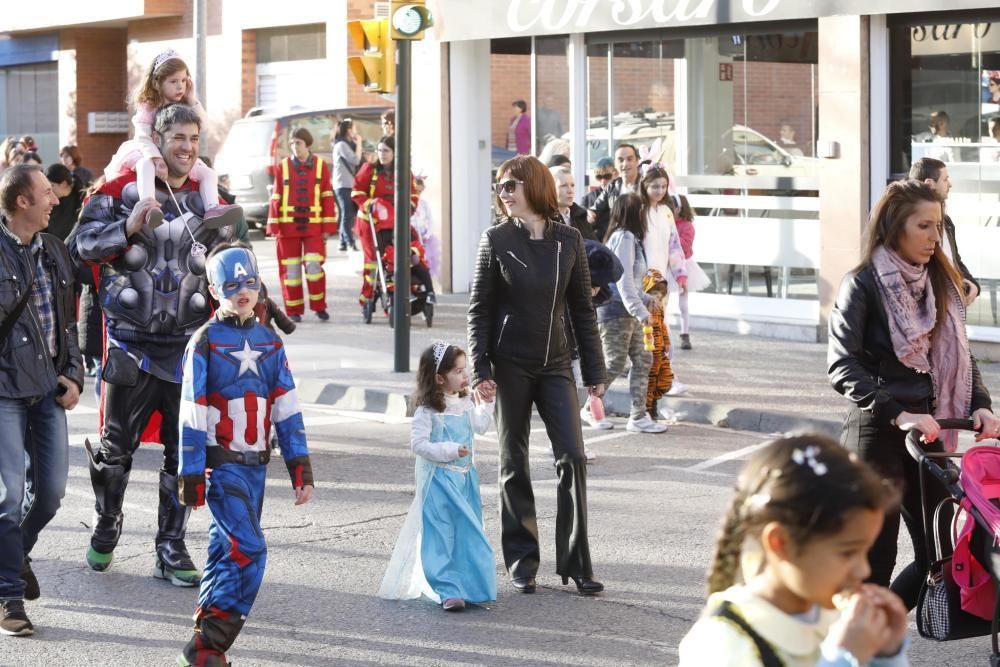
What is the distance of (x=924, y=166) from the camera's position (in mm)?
9250

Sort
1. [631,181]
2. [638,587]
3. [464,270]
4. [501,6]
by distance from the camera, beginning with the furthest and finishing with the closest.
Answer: [464,270], [501,6], [631,181], [638,587]

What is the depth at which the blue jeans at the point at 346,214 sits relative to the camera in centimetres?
2450

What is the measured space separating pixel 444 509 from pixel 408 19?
7.01 m

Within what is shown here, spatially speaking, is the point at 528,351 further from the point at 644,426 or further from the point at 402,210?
the point at 402,210

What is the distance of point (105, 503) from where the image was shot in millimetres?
7109

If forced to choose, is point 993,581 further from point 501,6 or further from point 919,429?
point 501,6

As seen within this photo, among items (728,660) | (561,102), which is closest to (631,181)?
(561,102)

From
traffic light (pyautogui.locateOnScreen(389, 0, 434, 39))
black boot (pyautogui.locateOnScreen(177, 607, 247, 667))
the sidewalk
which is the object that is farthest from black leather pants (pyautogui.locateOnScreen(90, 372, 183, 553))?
traffic light (pyautogui.locateOnScreen(389, 0, 434, 39))

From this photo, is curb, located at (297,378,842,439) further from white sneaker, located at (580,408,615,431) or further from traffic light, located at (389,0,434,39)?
traffic light, located at (389,0,434,39)

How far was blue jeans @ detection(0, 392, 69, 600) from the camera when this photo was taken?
623 cm

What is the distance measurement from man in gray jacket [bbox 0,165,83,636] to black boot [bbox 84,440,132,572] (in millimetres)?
463

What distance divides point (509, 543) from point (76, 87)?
1166 inches

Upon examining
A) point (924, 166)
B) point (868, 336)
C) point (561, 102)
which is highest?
point (561, 102)

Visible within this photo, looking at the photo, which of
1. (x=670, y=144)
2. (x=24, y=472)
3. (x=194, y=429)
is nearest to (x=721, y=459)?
(x=24, y=472)
